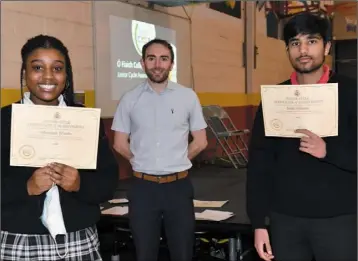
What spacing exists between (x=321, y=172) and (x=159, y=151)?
117cm

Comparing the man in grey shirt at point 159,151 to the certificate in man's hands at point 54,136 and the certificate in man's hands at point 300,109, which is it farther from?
the certificate in man's hands at point 54,136

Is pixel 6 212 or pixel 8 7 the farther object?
pixel 8 7

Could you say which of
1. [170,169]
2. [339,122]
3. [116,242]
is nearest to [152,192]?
[170,169]

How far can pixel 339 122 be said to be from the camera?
5.40 feet

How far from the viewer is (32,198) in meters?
1.42

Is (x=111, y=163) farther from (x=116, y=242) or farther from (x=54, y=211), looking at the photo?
(x=116, y=242)

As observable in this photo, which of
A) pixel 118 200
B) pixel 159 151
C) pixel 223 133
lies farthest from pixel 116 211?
pixel 223 133

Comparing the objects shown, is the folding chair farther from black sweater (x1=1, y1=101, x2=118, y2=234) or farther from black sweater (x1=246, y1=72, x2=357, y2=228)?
black sweater (x1=1, y1=101, x2=118, y2=234)

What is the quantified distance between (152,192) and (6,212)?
1241 mm

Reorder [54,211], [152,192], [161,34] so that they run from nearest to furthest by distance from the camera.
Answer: [54,211]
[152,192]
[161,34]

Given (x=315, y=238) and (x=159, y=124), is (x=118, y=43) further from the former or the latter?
(x=315, y=238)

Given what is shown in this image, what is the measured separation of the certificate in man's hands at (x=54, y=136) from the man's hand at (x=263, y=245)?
682 mm

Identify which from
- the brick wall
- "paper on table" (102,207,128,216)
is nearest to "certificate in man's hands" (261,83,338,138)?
"paper on table" (102,207,128,216)

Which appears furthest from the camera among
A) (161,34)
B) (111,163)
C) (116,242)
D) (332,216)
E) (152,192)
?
(161,34)
